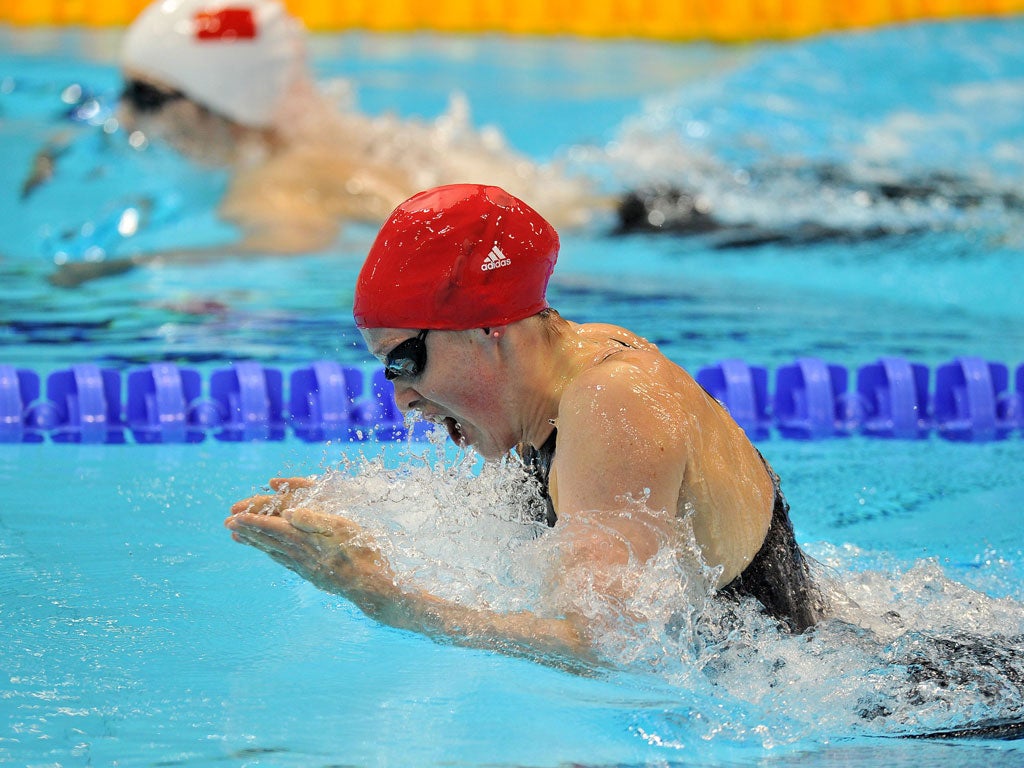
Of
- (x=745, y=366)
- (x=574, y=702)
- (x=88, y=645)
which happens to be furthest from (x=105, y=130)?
(x=574, y=702)

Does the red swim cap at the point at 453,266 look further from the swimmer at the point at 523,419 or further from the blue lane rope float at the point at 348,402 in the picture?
the blue lane rope float at the point at 348,402

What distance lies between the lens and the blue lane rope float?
395cm

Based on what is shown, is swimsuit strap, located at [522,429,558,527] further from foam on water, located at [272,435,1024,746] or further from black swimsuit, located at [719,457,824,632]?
black swimsuit, located at [719,457,824,632]

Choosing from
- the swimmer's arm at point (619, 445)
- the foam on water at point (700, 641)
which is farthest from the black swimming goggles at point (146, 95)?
the swimmer's arm at point (619, 445)

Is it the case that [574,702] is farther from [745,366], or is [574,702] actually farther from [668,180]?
[668,180]

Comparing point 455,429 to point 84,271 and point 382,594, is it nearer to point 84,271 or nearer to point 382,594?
point 382,594

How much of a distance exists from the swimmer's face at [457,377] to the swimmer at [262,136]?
11.6ft

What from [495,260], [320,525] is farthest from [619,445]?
[320,525]

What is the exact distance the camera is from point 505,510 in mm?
2293

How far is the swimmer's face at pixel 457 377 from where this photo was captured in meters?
1.92

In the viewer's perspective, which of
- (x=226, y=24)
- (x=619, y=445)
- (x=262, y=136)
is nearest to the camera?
(x=619, y=445)

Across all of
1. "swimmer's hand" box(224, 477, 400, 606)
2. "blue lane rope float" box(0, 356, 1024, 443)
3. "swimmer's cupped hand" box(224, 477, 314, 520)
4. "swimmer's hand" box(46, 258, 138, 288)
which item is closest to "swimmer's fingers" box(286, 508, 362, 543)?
"swimmer's hand" box(224, 477, 400, 606)

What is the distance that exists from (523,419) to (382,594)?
0.34 m

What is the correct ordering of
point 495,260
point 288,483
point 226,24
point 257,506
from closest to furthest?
point 495,260 → point 257,506 → point 288,483 → point 226,24
